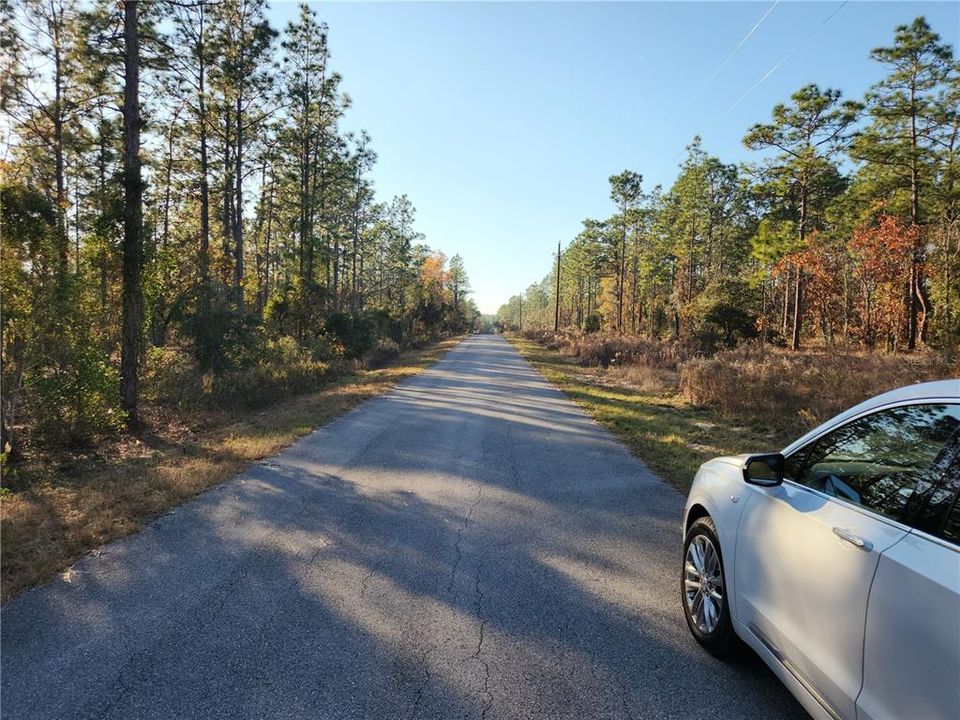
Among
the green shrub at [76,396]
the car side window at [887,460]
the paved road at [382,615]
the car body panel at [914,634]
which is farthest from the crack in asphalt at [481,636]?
the green shrub at [76,396]

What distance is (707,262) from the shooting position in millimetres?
46281

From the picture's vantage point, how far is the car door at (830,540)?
2.05 m

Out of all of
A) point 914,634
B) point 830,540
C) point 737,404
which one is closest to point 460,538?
point 830,540

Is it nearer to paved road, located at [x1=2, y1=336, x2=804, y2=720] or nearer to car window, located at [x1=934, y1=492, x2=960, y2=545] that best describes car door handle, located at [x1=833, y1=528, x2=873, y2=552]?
car window, located at [x1=934, y1=492, x2=960, y2=545]

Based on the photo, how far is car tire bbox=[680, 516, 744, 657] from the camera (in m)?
3.04

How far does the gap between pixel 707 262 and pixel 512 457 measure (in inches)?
1729

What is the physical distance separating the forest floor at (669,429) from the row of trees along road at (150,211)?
8553mm

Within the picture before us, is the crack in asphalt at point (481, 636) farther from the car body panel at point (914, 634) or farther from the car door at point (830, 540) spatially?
the car body panel at point (914, 634)

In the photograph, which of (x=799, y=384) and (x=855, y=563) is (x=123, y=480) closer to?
(x=855, y=563)

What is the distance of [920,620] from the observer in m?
1.72

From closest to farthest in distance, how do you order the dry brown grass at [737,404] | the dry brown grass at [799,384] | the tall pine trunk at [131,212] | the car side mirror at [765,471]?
1. the car side mirror at [765,471]
2. the dry brown grass at [737,404]
3. the tall pine trunk at [131,212]
4. the dry brown grass at [799,384]

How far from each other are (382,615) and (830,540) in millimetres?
2628

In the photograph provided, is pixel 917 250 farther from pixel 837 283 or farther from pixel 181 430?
pixel 181 430

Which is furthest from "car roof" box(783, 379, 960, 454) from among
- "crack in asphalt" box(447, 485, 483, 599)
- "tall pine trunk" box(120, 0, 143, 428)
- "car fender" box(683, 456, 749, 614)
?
"tall pine trunk" box(120, 0, 143, 428)
